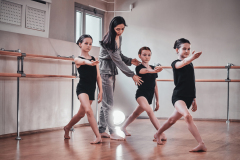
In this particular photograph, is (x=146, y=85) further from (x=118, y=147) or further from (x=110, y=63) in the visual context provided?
(x=118, y=147)

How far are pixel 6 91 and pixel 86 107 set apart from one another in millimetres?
1047

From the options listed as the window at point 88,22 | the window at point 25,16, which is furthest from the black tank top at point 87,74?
the window at point 88,22

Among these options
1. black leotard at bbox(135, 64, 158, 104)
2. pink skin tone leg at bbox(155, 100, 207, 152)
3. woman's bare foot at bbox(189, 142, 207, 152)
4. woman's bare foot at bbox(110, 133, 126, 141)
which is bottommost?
woman's bare foot at bbox(110, 133, 126, 141)

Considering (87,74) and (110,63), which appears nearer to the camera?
(87,74)

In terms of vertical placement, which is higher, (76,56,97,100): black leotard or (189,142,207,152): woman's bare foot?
(76,56,97,100): black leotard

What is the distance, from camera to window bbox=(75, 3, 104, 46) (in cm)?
506

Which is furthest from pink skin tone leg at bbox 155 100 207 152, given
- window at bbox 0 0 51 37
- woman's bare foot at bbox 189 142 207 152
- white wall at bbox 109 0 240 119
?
white wall at bbox 109 0 240 119

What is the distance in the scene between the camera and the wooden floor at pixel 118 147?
2.41 meters

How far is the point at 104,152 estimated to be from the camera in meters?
2.57

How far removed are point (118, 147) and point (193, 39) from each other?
10.6 feet

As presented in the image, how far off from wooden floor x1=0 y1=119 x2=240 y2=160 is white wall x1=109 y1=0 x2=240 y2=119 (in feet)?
5.61

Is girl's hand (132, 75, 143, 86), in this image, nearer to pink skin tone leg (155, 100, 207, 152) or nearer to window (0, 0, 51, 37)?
pink skin tone leg (155, 100, 207, 152)

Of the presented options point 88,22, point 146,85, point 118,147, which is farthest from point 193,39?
point 118,147

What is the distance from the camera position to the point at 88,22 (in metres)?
5.37
